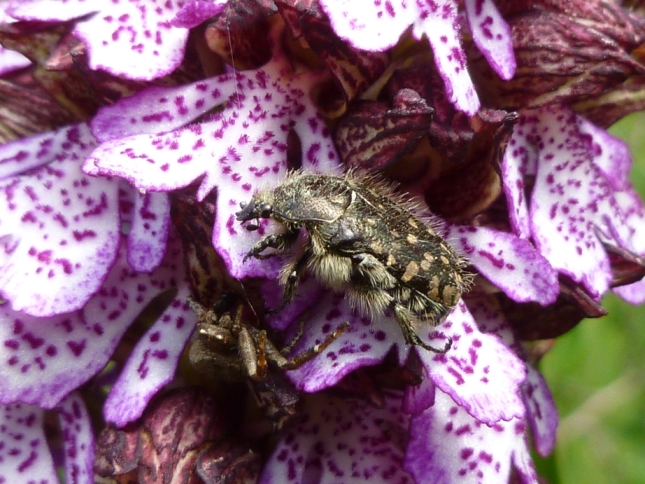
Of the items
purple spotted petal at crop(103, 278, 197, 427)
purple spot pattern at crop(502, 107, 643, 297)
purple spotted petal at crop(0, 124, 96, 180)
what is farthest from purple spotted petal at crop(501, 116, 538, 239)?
purple spotted petal at crop(0, 124, 96, 180)

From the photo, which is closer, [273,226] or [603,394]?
[273,226]

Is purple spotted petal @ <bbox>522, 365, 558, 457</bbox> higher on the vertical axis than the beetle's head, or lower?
lower

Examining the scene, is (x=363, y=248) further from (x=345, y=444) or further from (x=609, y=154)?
(x=609, y=154)

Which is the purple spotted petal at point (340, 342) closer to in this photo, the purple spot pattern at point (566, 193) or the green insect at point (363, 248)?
the green insect at point (363, 248)

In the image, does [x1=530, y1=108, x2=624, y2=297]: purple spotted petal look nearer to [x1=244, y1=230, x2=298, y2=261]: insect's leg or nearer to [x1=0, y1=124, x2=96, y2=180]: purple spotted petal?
[x1=244, y1=230, x2=298, y2=261]: insect's leg

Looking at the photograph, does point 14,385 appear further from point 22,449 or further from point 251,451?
point 251,451

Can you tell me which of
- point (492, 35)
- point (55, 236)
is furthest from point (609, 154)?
point (55, 236)

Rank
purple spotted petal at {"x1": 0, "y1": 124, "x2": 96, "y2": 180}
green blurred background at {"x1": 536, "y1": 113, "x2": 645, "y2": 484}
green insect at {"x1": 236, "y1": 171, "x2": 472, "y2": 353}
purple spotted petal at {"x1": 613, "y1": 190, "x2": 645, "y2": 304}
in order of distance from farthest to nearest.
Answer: green blurred background at {"x1": 536, "y1": 113, "x2": 645, "y2": 484} < purple spotted petal at {"x1": 613, "y1": 190, "x2": 645, "y2": 304} < purple spotted petal at {"x1": 0, "y1": 124, "x2": 96, "y2": 180} < green insect at {"x1": 236, "y1": 171, "x2": 472, "y2": 353}
